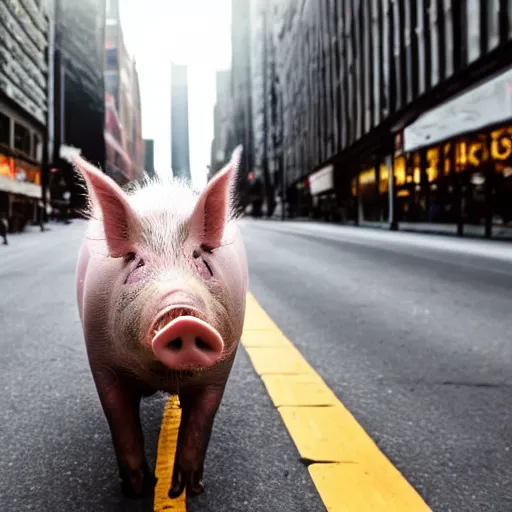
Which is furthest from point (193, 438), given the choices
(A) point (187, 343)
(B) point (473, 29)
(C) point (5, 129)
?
(C) point (5, 129)

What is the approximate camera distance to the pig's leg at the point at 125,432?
83.7 inches

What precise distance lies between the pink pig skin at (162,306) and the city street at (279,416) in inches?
9.2

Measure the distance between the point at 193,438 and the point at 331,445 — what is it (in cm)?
74

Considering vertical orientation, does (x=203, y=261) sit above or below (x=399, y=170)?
below

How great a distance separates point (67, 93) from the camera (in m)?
98.9

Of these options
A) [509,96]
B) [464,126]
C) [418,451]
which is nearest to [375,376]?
[418,451]

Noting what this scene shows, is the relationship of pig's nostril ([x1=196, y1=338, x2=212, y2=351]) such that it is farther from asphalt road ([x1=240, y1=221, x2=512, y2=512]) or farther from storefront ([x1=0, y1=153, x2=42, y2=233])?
storefront ([x1=0, y1=153, x2=42, y2=233])

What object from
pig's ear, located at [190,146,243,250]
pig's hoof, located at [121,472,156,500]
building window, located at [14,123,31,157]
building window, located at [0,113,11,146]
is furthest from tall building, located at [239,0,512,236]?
building window, located at [14,123,31,157]

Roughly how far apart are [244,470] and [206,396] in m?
0.40

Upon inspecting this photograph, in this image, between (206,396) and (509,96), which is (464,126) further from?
(206,396)

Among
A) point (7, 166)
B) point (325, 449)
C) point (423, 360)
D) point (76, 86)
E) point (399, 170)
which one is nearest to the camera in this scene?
point (325, 449)

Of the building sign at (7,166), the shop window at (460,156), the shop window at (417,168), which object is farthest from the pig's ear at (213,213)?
the building sign at (7,166)

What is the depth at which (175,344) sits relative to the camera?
59.2 inches

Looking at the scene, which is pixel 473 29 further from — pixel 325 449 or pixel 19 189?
pixel 19 189
